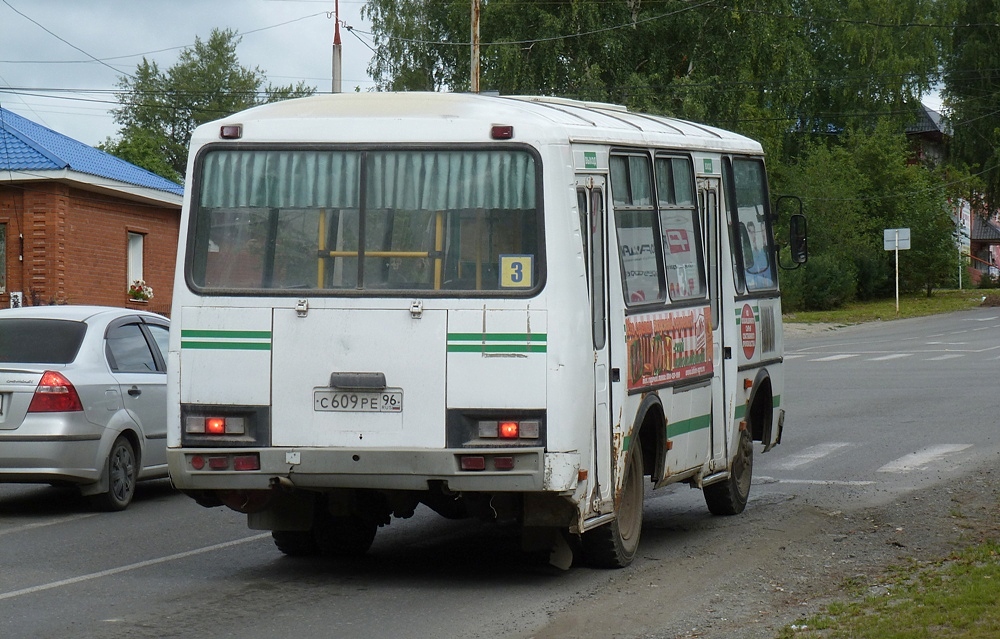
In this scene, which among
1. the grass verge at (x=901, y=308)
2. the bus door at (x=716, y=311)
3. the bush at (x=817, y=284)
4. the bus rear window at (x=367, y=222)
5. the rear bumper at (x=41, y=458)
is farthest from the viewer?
the bush at (x=817, y=284)

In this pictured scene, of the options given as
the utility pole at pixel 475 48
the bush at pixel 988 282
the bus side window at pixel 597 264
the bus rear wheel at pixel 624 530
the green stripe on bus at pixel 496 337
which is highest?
the utility pole at pixel 475 48

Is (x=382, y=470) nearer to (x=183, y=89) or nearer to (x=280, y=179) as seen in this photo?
(x=280, y=179)

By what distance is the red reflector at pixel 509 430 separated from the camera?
26.2 feet

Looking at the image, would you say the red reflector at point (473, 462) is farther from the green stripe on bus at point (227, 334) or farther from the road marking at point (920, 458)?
the road marking at point (920, 458)

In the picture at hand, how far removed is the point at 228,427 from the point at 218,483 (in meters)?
0.31

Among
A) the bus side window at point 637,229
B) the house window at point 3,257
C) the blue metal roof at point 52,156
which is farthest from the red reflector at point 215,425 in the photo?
the house window at point 3,257

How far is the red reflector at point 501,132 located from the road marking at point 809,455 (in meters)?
7.19

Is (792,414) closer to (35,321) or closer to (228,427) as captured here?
(35,321)

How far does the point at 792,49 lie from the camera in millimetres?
50219

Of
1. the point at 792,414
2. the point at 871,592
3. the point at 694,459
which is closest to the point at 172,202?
the point at 792,414

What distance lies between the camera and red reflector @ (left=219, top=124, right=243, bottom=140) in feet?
28.1

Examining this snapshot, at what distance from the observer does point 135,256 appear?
35281mm

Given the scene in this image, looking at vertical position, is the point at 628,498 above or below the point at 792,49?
below

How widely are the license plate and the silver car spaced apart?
385 centimetres
